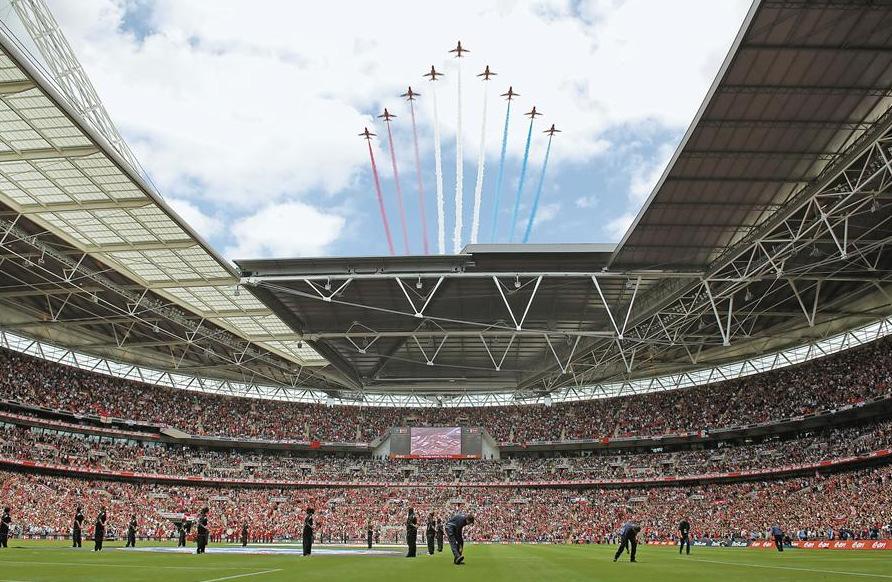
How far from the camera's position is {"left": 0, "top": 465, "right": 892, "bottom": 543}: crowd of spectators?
4588 centimetres

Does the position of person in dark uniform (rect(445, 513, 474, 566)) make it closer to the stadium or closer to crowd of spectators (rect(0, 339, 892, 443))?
the stadium

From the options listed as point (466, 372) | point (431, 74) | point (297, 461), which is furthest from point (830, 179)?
point (297, 461)

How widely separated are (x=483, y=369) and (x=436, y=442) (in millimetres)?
21247

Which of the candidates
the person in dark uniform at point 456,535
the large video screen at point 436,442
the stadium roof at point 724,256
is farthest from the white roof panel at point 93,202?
the large video screen at point 436,442

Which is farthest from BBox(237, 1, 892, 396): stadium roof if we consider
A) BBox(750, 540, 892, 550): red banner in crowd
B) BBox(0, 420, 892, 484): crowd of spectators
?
BBox(750, 540, 892, 550): red banner in crowd

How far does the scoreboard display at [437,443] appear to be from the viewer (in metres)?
71.5

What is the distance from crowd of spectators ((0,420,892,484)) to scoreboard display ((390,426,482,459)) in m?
2.76

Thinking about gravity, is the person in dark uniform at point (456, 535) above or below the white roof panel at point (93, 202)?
below

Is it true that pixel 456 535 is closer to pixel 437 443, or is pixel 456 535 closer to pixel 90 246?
pixel 90 246

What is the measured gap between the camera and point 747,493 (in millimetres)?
56625

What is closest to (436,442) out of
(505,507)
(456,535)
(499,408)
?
(505,507)

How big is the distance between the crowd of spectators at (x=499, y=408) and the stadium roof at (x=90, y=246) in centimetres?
495

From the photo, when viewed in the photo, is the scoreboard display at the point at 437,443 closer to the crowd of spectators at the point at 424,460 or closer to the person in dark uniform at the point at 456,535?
the crowd of spectators at the point at 424,460

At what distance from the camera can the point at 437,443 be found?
72.1 m
